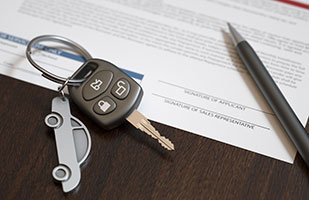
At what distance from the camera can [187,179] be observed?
501 millimetres

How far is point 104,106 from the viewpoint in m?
0.53

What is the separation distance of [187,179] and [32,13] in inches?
15.6

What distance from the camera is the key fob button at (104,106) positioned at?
522 millimetres

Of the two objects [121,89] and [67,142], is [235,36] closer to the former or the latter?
[121,89]

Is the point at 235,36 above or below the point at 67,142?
above

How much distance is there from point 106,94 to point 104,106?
0.02m

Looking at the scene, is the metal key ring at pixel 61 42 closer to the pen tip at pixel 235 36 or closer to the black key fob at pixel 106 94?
the black key fob at pixel 106 94

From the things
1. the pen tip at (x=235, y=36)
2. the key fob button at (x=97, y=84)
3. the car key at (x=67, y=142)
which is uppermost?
the pen tip at (x=235, y=36)

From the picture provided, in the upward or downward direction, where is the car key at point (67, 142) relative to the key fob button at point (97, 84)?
downward

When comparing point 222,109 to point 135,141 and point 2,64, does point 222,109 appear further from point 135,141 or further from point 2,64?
point 2,64

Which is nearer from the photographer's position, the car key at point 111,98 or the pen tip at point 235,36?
the car key at point 111,98

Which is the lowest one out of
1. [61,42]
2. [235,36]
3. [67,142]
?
[67,142]

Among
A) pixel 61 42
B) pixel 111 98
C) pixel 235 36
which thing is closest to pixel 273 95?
pixel 235 36

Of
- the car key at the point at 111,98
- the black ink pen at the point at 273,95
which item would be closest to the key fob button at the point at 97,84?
the car key at the point at 111,98
